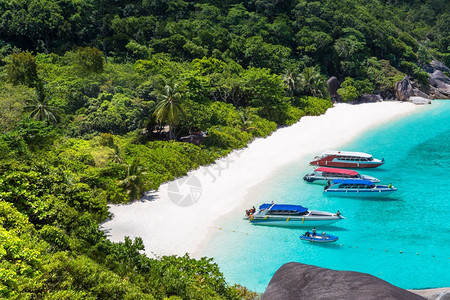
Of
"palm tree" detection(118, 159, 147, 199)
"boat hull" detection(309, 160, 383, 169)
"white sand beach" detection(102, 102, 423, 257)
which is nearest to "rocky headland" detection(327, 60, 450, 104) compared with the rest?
"white sand beach" detection(102, 102, 423, 257)

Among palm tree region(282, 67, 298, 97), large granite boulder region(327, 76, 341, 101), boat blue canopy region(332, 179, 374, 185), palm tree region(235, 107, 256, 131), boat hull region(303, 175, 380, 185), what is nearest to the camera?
boat blue canopy region(332, 179, 374, 185)

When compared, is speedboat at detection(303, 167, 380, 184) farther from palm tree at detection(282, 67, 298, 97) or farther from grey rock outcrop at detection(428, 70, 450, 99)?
grey rock outcrop at detection(428, 70, 450, 99)

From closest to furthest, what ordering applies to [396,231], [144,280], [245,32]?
[144,280], [396,231], [245,32]

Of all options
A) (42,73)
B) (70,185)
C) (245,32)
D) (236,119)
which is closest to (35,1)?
(42,73)

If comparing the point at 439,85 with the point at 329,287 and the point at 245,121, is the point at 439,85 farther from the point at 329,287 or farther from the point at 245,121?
the point at 329,287

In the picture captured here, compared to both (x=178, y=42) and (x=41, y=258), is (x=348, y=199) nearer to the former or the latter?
(x=41, y=258)

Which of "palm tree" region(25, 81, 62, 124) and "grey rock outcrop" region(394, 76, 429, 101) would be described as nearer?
"palm tree" region(25, 81, 62, 124)
